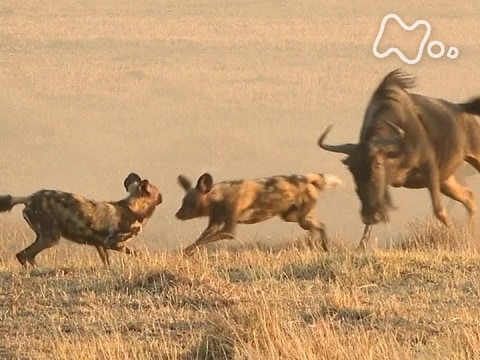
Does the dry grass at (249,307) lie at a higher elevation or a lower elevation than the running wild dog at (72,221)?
lower

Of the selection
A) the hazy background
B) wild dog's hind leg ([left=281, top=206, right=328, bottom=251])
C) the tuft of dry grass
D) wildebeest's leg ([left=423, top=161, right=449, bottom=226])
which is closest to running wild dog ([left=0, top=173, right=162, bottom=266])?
wild dog's hind leg ([left=281, top=206, right=328, bottom=251])

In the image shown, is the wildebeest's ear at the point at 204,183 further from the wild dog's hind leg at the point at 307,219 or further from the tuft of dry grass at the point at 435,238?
the tuft of dry grass at the point at 435,238

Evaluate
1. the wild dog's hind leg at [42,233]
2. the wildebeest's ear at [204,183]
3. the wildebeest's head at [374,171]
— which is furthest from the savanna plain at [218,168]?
the wildebeest's ear at [204,183]

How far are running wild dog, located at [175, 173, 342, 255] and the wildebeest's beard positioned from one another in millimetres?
482

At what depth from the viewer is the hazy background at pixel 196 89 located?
22.3m

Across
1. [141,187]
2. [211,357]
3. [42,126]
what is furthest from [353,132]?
[211,357]

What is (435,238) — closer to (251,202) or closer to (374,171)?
(374,171)

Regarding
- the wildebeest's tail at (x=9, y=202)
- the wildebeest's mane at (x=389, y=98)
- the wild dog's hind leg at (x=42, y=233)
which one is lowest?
the wild dog's hind leg at (x=42, y=233)

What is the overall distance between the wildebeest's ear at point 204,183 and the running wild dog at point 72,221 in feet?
3.31

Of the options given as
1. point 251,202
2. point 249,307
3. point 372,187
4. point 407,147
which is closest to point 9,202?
point 251,202

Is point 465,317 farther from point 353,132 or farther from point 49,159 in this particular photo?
point 353,132

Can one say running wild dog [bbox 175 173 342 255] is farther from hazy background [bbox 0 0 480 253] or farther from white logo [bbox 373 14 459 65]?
white logo [bbox 373 14 459 65]

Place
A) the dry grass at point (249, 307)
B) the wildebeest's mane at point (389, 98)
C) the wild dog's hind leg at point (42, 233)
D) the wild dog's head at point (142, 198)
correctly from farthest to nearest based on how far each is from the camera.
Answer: the wildebeest's mane at point (389, 98) < the wild dog's head at point (142, 198) < the wild dog's hind leg at point (42, 233) < the dry grass at point (249, 307)

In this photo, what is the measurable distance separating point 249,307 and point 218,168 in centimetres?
1411
